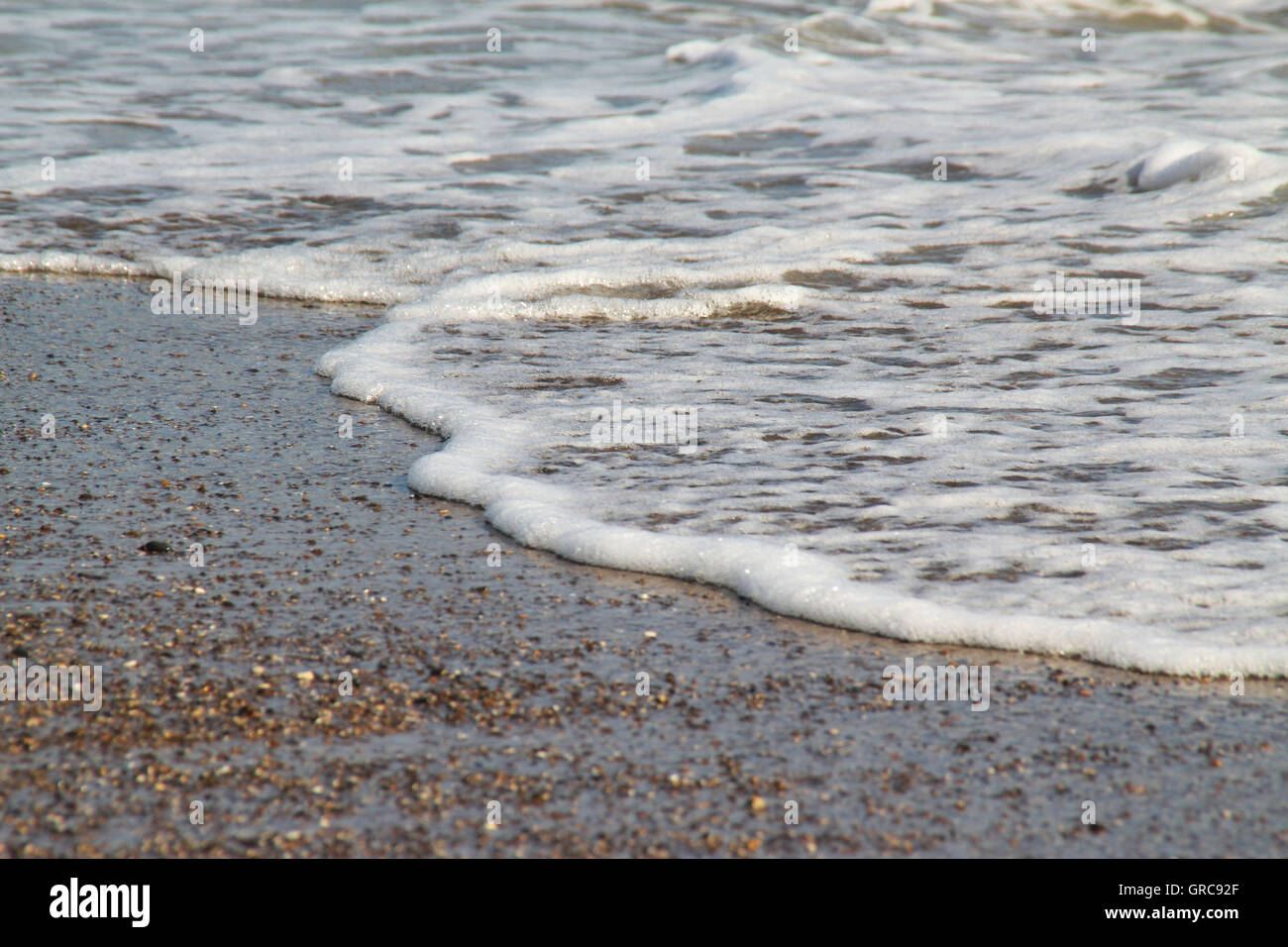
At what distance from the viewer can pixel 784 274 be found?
5.62 m

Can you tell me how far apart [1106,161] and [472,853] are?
6.88m

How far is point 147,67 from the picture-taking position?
10.8 metres

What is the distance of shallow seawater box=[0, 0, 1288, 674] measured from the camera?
298 centimetres

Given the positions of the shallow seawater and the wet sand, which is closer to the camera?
the wet sand

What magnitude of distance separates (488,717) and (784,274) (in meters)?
3.71

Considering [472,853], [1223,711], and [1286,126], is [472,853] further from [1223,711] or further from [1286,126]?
[1286,126]

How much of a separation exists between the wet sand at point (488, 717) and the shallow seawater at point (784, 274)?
A: 0.24 m

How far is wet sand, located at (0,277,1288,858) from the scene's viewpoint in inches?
77.3

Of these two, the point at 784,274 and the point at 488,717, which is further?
the point at 784,274

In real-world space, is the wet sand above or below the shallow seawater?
below

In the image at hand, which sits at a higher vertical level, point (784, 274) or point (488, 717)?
point (784, 274)

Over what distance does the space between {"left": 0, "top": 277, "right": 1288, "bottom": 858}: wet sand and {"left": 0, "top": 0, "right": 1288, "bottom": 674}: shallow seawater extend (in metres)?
0.24

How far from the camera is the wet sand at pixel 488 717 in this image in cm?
196
